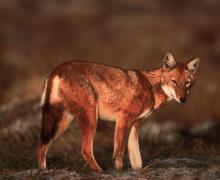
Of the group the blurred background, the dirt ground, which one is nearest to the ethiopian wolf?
the dirt ground

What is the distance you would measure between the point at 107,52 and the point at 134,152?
79.8ft

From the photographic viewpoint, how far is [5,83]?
27.5m

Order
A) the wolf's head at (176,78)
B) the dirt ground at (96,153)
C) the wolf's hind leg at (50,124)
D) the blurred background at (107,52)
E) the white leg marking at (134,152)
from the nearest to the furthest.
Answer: the dirt ground at (96,153) < the wolf's hind leg at (50,124) < the white leg marking at (134,152) < the wolf's head at (176,78) < the blurred background at (107,52)

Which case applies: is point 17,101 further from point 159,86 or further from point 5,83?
point 5,83

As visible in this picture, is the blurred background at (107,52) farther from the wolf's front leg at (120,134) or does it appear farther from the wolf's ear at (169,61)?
the wolf's ear at (169,61)

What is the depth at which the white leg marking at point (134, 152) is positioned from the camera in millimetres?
13141

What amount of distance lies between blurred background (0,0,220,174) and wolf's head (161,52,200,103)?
145cm

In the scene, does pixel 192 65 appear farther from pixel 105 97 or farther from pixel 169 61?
pixel 105 97

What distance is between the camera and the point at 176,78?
1390 centimetres

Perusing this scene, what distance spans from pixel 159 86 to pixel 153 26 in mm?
32856

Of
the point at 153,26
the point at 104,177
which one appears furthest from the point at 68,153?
the point at 153,26

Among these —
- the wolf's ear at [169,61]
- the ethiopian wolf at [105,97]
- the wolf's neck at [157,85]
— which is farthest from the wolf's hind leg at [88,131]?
the wolf's ear at [169,61]

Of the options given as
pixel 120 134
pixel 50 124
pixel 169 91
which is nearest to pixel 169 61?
pixel 169 91

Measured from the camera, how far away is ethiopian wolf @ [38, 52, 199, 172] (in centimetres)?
1242
